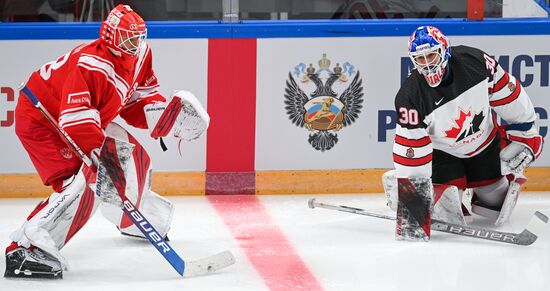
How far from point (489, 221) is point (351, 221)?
0.63m

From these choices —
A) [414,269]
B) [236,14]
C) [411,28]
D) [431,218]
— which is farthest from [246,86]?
[414,269]

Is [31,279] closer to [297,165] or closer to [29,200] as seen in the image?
[29,200]

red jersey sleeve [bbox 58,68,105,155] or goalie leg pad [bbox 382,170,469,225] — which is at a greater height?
red jersey sleeve [bbox 58,68,105,155]

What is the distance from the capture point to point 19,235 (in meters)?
4.55

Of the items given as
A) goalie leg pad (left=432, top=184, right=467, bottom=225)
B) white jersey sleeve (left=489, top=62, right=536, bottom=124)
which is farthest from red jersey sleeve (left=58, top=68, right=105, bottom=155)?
white jersey sleeve (left=489, top=62, right=536, bottom=124)

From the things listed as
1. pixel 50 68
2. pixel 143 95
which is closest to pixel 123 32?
pixel 50 68

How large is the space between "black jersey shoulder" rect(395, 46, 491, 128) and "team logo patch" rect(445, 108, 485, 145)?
0.34 feet

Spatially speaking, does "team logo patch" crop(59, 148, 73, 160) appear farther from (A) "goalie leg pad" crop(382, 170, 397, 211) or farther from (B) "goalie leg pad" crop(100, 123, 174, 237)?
(A) "goalie leg pad" crop(382, 170, 397, 211)

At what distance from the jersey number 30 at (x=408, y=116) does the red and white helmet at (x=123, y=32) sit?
3.74 ft

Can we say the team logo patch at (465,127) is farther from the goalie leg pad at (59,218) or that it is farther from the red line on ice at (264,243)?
the goalie leg pad at (59,218)

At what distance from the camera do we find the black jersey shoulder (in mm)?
5113

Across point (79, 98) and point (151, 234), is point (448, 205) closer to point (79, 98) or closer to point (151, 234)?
point (151, 234)

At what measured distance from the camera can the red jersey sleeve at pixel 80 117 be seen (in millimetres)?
4422

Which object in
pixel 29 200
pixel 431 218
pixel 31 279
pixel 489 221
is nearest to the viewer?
pixel 31 279
